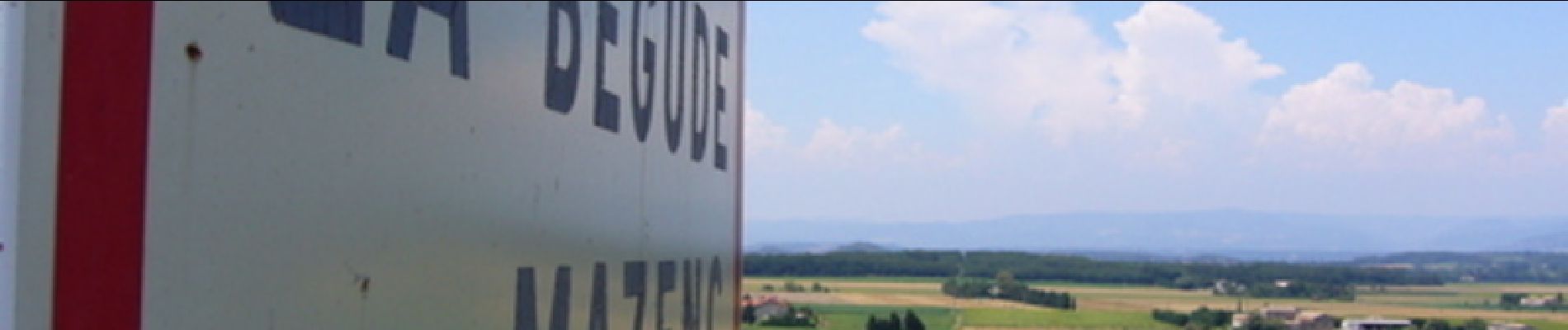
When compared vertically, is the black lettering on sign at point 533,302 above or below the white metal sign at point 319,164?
below

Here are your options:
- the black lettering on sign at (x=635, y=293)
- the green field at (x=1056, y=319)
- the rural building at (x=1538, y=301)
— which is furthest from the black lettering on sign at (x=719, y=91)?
the green field at (x=1056, y=319)

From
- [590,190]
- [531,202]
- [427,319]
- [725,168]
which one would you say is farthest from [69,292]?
[725,168]

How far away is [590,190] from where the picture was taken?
7.97ft

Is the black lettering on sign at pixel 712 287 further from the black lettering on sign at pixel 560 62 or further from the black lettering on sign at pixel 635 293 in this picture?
the black lettering on sign at pixel 560 62

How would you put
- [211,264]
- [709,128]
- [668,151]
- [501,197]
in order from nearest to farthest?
[211,264]
[501,197]
[668,151]
[709,128]

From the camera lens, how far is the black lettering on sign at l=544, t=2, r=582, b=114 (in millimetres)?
2123

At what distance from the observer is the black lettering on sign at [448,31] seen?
1.62 meters

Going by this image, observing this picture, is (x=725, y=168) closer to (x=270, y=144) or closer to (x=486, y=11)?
(x=486, y=11)

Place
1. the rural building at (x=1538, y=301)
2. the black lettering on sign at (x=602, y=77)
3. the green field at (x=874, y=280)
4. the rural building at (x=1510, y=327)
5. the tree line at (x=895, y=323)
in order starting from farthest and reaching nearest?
the green field at (x=874, y=280) < the tree line at (x=895, y=323) < the rural building at (x=1510, y=327) < the rural building at (x=1538, y=301) < the black lettering on sign at (x=602, y=77)

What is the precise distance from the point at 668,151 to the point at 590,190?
2.14ft

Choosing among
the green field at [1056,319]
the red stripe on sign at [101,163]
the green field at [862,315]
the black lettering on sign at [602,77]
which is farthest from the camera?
the green field at [1056,319]

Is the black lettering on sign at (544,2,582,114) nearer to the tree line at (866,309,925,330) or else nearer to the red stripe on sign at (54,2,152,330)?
the red stripe on sign at (54,2,152,330)

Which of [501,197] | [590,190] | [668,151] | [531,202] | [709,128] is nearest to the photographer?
[501,197]

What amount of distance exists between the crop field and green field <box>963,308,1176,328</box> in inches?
0.6
